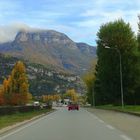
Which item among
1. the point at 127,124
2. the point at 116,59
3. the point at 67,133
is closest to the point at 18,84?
the point at 116,59

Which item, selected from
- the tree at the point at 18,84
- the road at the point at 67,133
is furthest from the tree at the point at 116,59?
the road at the point at 67,133

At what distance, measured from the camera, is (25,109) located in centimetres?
6762

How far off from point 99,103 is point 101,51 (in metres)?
47.0

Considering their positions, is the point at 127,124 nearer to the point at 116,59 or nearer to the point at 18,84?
the point at 116,59

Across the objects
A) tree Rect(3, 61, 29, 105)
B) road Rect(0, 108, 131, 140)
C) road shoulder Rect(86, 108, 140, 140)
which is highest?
tree Rect(3, 61, 29, 105)

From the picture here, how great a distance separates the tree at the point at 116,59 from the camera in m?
84.9

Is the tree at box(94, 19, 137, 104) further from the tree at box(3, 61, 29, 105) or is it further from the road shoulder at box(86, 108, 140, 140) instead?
the road shoulder at box(86, 108, 140, 140)

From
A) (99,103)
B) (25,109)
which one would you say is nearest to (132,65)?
(25,109)

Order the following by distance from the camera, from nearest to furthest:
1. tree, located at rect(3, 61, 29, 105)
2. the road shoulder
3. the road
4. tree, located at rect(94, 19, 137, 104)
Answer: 1. the road
2. the road shoulder
3. tree, located at rect(94, 19, 137, 104)
4. tree, located at rect(3, 61, 29, 105)

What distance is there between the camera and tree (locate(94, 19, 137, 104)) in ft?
279

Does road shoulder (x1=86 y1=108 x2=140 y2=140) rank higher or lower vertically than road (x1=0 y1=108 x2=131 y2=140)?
higher

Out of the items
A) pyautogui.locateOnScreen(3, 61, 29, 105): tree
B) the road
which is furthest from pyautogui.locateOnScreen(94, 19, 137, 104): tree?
the road

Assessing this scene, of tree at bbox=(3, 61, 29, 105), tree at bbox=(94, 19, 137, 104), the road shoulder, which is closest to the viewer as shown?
the road shoulder

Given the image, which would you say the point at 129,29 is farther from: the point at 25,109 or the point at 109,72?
the point at 25,109
